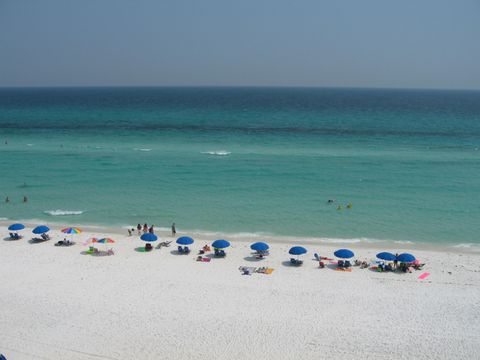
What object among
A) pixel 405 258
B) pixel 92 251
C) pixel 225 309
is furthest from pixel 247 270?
pixel 92 251

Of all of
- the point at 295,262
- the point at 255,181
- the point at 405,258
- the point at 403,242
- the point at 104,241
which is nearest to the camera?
the point at 405,258

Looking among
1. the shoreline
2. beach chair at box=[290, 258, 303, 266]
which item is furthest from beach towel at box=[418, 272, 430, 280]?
beach chair at box=[290, 258, 303, 266]

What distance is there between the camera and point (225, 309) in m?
16.5

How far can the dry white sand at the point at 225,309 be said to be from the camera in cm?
1411

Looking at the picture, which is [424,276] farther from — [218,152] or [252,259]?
[218,152]

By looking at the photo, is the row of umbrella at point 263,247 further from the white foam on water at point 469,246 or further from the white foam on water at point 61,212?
the white foam on water at point 469,246

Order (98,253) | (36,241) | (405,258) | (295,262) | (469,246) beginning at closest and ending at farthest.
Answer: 1. (405,258)
2. (295,262)
3. (98,253)
4. (36,241)
5. (469,246)

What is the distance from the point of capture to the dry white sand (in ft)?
46.3

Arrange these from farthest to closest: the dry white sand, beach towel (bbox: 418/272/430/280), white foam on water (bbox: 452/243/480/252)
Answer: white foam on water (bbox: 452/243/480/252) → beach towel (bbox: 418/272/430/280) → the dry white sand

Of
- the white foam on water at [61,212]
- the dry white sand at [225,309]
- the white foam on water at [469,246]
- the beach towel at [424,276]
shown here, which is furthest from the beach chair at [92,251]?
the white foam on water at [469,246]

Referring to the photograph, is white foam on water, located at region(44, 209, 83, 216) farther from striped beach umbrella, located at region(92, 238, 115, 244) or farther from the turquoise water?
striped beach umbrella, located at region(92, 238, 115, 244)

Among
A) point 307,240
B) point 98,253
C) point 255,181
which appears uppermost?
point 255,181

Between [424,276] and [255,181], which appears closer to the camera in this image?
[424,276]

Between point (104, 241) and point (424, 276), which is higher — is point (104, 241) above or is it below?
above
